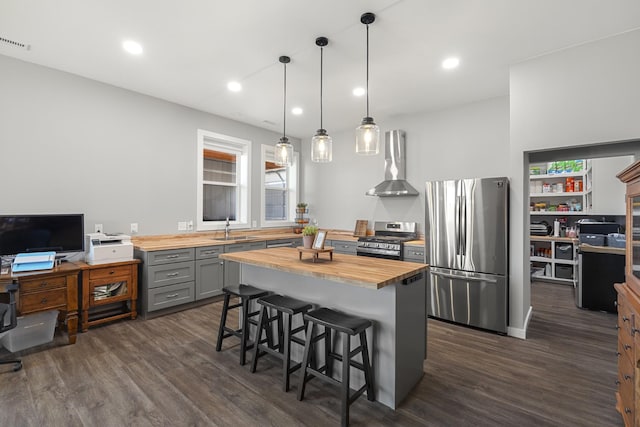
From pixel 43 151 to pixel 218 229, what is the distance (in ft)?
7.67

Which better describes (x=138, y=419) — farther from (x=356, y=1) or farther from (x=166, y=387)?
(x=356, y=1)

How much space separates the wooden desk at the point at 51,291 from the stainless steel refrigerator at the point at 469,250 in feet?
12.7

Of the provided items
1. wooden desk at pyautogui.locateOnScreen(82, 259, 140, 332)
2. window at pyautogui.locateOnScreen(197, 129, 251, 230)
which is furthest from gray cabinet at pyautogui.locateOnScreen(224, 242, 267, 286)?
wooden desk at pyautogui.locateOnScreen(82, 259, 140, 332)

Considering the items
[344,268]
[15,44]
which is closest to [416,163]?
[344,268]

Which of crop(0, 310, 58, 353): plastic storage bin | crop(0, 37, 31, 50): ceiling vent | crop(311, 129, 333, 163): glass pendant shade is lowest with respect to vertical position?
crop(0, 310, 58, 353): plastic storage bin

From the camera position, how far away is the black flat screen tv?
9.50ft

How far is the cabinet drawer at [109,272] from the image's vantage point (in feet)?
10.5

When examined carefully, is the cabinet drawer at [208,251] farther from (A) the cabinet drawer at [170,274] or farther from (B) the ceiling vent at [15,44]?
(B) the ceiling vent at [15,44]

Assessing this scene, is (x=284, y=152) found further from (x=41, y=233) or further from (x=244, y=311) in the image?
A: (x=41, y=233)

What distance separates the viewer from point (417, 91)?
3.86 meters

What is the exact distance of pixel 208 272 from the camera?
13.5 ft

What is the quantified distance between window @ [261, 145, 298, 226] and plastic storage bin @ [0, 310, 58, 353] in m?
3.39

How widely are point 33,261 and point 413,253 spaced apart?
4.17m

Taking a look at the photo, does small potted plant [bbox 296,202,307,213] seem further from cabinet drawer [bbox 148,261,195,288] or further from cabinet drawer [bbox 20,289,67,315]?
cabinet drawer [bbox 20,289,67,315]
